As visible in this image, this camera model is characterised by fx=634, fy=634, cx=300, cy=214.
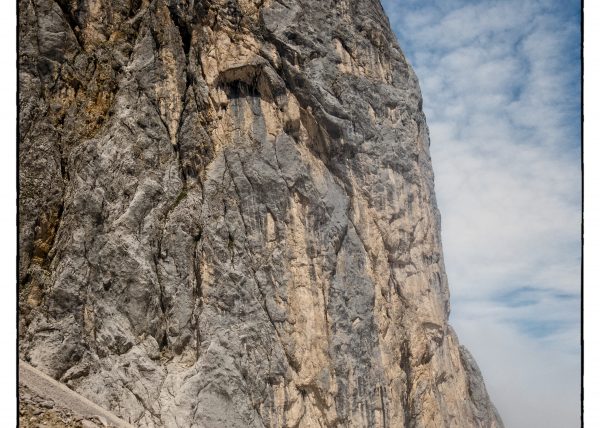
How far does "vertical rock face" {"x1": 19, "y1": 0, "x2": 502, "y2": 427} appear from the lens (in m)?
A: 16.7

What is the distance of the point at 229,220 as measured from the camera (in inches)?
719

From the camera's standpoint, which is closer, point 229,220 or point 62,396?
point 62,396

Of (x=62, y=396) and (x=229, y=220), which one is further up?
(x=229, y=220)

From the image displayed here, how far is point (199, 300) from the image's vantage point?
17.5m

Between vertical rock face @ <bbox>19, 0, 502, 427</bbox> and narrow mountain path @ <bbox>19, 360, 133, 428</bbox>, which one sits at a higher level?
vertical rock face @ <bbox>19, 0, 502, 427</bbox>

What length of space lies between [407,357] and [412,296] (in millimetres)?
1942

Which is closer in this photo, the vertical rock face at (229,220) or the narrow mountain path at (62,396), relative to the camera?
the narrow mountain path at (62,396)

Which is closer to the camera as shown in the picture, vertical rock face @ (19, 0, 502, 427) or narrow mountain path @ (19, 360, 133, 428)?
narrow mountain path @ (19, 360, 133, 428)

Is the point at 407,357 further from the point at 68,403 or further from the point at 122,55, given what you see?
the point at 122,55

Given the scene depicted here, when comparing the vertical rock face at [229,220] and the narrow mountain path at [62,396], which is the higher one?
the vertical rock face at [229,220]

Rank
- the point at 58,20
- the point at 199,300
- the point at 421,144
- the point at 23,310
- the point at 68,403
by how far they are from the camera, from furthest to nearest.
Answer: the point at 421,144 < the point at 58,20 < the point at 199,300 < the point at 23,310 < the point at 68,403

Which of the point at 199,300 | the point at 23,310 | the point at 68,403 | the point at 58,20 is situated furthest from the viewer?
the point at 58,20

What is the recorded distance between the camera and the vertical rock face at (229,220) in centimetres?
1670

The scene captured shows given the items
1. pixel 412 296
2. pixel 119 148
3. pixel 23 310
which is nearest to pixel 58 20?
pixel 119 148
